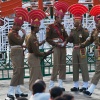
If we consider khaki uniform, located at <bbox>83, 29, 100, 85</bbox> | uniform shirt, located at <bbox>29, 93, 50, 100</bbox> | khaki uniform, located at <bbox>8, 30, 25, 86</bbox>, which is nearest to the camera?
uniform shirt, located at <bbox>29, 93, 50, 100</bbox>

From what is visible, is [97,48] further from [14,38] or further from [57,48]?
[14,38]

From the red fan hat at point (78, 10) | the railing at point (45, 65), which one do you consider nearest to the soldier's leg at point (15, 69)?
the red fan hat at point (78, 10)

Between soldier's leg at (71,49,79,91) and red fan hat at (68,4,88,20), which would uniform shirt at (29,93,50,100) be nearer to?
soldier's leg at (71,49,79,91)

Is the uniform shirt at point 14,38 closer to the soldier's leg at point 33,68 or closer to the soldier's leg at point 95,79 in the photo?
the soldier's leg at point 33,68

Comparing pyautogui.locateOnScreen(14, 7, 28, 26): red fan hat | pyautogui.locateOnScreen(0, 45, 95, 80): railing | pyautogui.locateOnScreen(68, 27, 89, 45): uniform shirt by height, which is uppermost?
pyautogui.locateOnScreen(14, 7, 28, 26): red fan hat

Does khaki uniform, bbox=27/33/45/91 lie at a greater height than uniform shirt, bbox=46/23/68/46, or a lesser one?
lesser

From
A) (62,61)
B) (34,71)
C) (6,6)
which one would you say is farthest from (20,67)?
(6,6)

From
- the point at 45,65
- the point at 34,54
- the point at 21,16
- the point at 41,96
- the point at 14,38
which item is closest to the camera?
the point at 41,96

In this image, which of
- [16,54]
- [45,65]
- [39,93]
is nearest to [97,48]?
[16,54]

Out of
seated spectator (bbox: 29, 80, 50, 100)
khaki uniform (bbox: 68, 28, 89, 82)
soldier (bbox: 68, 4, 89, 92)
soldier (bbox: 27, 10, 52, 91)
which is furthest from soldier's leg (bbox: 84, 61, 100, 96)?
seated spectator (bbox: 29, 80, 50, 100)

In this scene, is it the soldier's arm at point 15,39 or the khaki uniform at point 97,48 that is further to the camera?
the khaki uniform at point 97,48

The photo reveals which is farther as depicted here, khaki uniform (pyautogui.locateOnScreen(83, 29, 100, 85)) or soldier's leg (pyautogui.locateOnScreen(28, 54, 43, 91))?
khaki uniform (pyautogui.locateOnScreen(83, 29, 100, 85))

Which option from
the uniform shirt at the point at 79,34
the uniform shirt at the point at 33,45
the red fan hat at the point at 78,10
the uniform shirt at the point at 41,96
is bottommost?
the uniform shirt at the point at 41,96

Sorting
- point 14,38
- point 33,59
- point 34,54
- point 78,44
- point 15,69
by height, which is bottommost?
point 15,69
